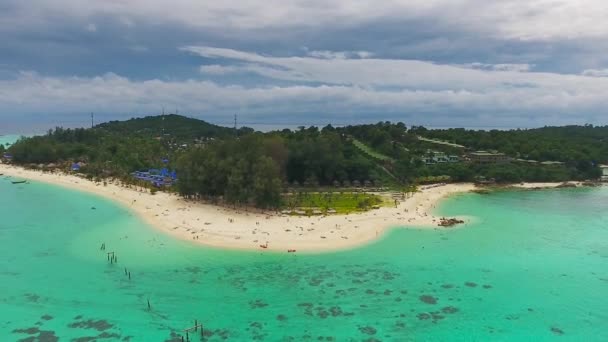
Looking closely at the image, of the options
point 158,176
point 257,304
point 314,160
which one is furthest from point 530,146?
point 257,304

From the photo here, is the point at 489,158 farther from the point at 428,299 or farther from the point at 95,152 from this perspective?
the point at 95,152

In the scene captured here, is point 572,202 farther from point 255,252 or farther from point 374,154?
point 255,252

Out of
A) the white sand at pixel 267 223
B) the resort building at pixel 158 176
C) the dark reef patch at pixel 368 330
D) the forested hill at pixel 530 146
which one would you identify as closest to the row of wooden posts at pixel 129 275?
the white sand at pixel 267 223

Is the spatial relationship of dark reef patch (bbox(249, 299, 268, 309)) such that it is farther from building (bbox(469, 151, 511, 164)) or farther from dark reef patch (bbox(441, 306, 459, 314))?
building (bbox(469, 151, 511, 164))

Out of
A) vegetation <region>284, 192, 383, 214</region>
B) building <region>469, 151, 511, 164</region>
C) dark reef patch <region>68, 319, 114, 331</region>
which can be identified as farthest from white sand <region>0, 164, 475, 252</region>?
building <region>469, 151, 511, 164</region>

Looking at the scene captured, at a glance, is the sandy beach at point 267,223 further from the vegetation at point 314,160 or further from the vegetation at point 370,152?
the vegetation at point 370,152

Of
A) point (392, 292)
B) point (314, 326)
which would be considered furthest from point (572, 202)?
point (314, 326)
